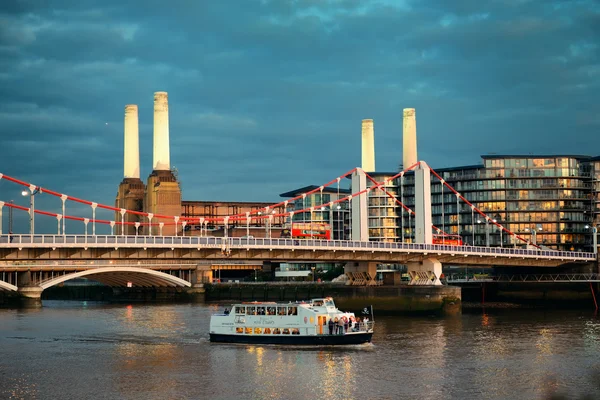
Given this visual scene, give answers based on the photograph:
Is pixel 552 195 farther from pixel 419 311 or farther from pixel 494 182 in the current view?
pixel 419 311

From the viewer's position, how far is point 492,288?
134750mm

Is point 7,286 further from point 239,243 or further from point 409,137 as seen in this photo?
point 409,137

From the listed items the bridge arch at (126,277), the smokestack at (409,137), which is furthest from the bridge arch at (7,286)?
the smokestack at (409,137)

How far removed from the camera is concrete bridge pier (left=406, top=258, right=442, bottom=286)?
11312cm

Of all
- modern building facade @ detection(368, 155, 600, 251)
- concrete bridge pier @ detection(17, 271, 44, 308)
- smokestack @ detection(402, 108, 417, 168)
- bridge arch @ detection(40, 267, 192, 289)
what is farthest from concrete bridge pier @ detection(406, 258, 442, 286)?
smokestack @ detection(402, 108, 417, 168)

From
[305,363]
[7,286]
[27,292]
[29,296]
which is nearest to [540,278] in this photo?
[305,363]

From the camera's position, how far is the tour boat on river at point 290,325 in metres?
75.9

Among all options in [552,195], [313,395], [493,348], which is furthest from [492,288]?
[313,395]

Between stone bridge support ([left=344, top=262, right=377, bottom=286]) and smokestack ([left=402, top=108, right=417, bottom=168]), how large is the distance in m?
65.7

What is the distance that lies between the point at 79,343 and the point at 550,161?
123148 millimetres

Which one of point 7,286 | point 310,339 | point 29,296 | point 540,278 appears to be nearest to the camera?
point 310,339

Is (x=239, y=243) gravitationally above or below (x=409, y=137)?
below

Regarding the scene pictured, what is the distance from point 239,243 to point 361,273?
82.0ft

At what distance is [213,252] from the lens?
9912 centimetres
